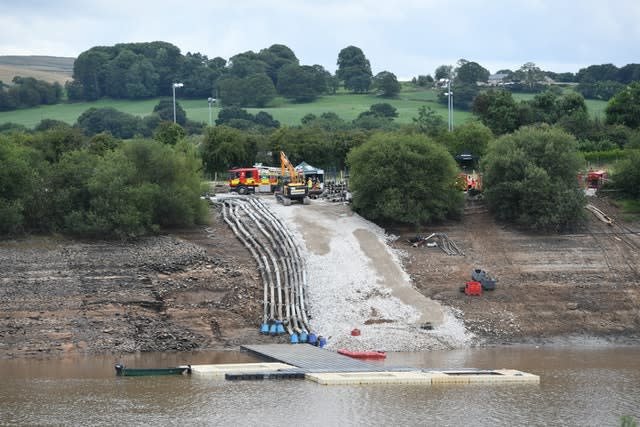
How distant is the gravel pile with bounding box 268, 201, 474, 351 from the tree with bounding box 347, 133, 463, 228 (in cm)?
236

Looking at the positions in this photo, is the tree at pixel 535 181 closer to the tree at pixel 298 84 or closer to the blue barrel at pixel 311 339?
the blue barrel at pixel 311 339

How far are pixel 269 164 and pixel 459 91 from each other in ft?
194

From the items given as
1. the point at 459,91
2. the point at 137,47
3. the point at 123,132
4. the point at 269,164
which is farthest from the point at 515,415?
the point at 137,47

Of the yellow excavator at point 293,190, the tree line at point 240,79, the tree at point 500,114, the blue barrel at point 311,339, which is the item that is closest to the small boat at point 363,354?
the blue barrel at point 311,339

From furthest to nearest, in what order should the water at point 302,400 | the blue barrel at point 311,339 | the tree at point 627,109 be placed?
the tree at point 627,109 → the blue barrel at point 311,339 → the water at point 302,400

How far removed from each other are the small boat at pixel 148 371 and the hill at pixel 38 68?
10460 cm

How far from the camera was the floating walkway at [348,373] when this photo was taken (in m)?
38.8

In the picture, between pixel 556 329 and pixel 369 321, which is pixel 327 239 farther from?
pixel 556 329

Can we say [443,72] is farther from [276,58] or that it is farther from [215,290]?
[215,290]

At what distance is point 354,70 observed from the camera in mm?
153875

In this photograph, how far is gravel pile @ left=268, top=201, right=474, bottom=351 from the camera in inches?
1860

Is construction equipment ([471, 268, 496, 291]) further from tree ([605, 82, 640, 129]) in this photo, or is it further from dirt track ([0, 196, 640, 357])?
tree ([605, 82, 640, 129])

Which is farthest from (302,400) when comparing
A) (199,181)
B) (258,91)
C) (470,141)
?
(258,91)

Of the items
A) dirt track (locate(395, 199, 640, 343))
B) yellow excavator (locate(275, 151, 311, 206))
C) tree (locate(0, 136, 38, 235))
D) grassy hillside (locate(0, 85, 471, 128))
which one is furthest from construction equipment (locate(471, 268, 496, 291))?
grassy hillside (locate(0, 85, 471, 128))
